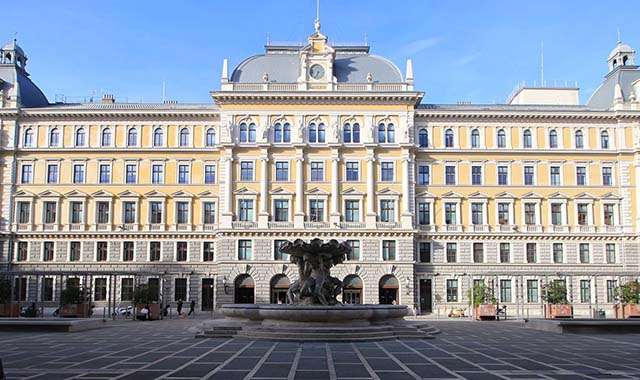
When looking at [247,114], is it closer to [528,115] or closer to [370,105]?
[370,105]

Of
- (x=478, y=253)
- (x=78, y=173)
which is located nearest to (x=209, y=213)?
(x=78, y=173)

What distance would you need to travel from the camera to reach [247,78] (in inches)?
2623

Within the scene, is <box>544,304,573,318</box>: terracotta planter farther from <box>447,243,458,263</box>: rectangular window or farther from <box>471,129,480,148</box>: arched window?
<box>471,129,480,148</box>: arched window

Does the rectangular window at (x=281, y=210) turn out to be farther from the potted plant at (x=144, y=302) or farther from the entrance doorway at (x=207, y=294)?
the potted plant at (x=144, y=302)

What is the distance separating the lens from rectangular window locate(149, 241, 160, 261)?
64.8 metres

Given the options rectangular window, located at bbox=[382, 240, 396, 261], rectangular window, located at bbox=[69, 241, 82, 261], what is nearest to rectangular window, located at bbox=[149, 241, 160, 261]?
rectangular window, located at bbox=[69, 241, 82, 261]

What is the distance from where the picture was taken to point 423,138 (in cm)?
6638

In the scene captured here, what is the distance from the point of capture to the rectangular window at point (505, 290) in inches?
2511

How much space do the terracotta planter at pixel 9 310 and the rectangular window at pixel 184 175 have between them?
21669mm

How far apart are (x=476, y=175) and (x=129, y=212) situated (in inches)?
1326

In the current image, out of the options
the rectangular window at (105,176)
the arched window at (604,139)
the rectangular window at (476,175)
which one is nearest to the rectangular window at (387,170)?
the rectangular window at (476,175)

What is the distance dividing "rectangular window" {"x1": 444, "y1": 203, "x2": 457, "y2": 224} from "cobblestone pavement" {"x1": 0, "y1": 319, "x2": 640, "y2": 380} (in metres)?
33.7

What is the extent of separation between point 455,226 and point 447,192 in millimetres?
3361

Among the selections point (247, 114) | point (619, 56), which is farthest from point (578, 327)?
point (619, 56)
